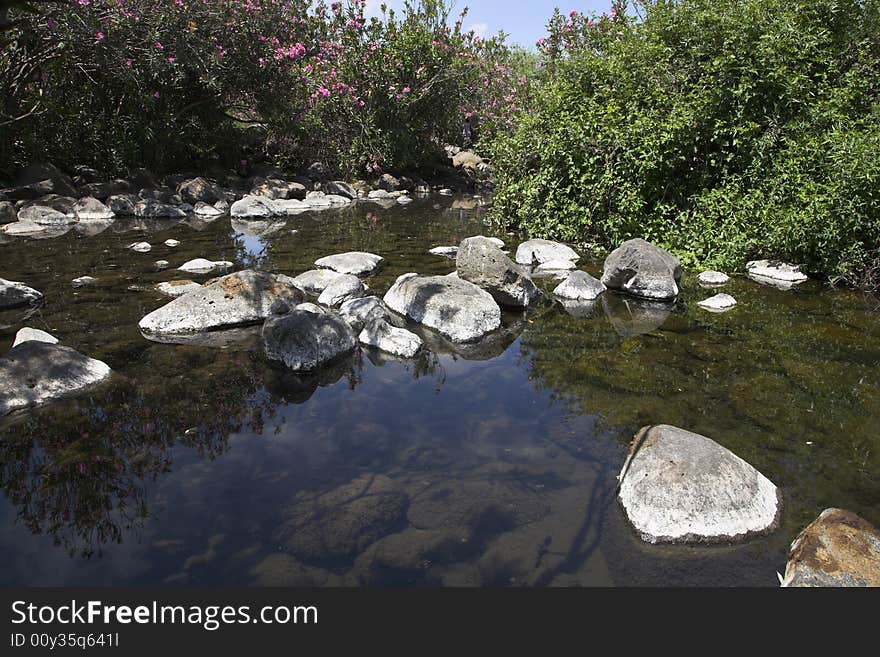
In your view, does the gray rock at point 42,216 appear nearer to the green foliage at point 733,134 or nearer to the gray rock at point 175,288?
the gray rock at point 175,288

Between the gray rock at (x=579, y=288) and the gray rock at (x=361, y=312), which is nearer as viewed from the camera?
the gray rock at (x=361, y=312)

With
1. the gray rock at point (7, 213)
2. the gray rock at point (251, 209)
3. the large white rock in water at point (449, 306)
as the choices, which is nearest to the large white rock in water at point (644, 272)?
the large white rock in water at point (449, 306)

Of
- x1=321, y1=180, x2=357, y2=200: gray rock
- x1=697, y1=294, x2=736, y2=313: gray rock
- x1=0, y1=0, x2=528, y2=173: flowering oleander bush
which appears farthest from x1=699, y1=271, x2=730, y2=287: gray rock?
x1=321, y1=180, x2=357, y2=200: gray rock

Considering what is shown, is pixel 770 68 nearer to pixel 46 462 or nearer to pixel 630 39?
pixel 630 39

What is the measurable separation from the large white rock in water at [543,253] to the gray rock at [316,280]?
3.88 meters

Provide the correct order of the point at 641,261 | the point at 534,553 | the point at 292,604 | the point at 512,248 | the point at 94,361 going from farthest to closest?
the point at 512,248, the point at 641,261, the point at 94,361, the point at 534,553, the point at 292,604

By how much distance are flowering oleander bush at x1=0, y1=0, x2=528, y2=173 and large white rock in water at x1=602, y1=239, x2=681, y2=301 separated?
25.4 feet

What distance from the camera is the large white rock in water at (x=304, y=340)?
6.38m

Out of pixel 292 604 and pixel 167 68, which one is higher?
pixel 167 68

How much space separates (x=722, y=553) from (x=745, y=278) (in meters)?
7.45

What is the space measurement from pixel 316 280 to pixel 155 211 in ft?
30.4

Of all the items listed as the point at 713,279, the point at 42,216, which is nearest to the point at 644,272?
the point at 713,279

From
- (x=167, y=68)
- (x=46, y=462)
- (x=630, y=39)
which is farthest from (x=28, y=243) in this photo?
(x=630, y=39)

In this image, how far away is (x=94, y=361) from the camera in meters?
5.89
